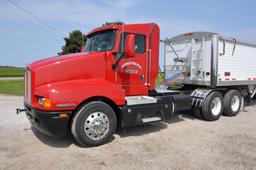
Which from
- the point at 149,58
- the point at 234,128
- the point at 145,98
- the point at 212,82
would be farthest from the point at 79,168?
the point at 212,82

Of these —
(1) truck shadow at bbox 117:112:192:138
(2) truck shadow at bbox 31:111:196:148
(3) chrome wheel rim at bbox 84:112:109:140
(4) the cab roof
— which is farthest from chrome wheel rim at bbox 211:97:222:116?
(3) chrome wheel rim at bbox 84:112:109:140

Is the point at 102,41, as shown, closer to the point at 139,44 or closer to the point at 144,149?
the point at 139,44

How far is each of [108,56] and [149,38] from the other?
1.32 m

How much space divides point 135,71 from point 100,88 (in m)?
1.25

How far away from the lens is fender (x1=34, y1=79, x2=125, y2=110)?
4316mm

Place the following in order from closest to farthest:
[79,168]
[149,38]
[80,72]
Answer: [79,168]
[80,72]
[149,38]

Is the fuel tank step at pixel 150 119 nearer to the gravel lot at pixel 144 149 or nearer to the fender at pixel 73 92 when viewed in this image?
the gravel lot at pixel 144 149

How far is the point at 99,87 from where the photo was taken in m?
4.83

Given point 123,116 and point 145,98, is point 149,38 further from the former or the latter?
point 123,116

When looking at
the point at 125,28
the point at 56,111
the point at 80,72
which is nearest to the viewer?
the point at 56,111

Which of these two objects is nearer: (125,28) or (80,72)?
(80,72)

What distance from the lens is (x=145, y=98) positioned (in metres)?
5.65

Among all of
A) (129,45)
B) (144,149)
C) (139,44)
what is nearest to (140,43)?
(139,44)

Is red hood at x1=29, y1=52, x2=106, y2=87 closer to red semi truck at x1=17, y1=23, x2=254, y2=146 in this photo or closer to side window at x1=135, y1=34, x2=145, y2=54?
red semi truck at x1=17, y1=23, x2=254, y2=146
